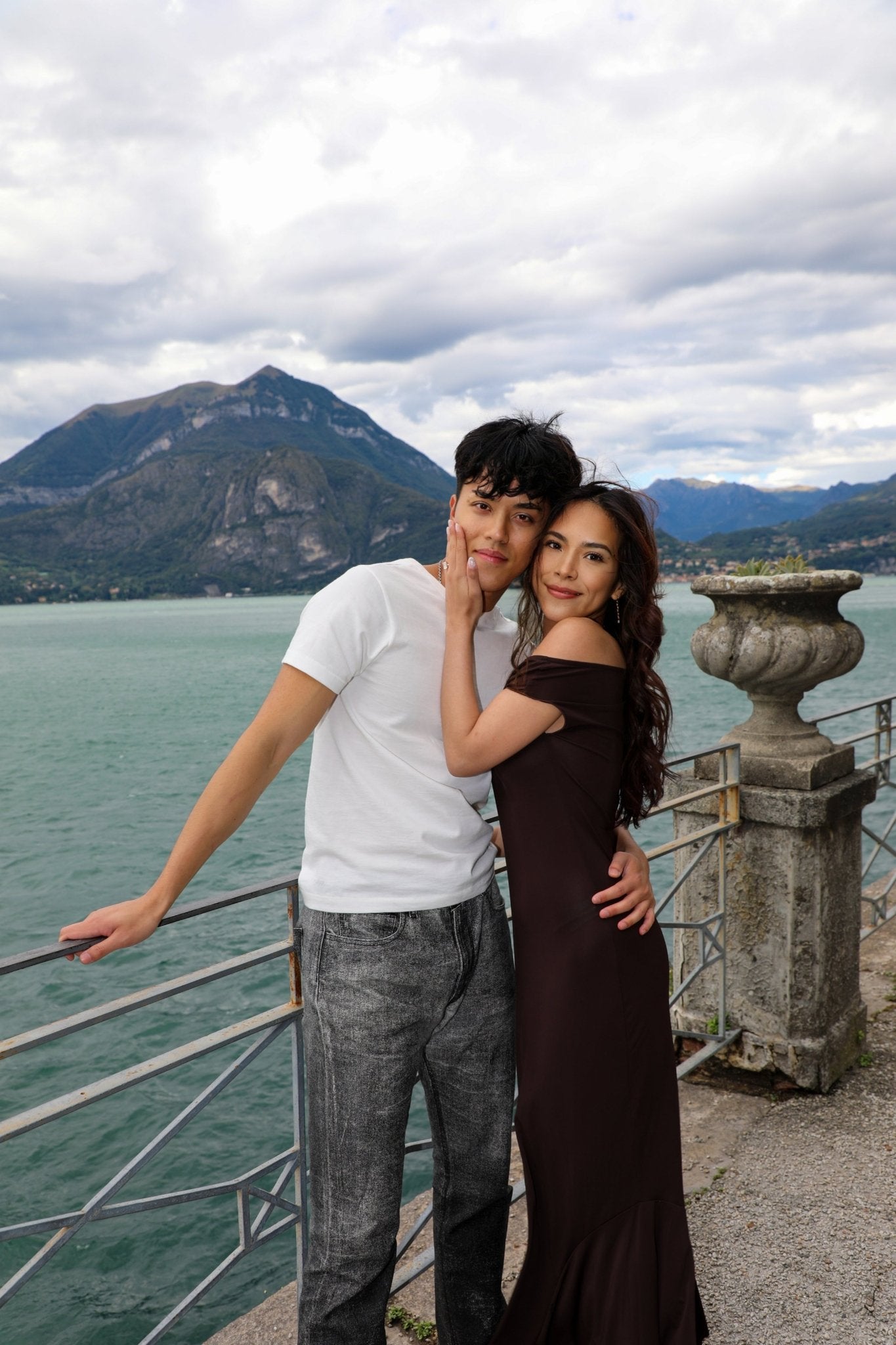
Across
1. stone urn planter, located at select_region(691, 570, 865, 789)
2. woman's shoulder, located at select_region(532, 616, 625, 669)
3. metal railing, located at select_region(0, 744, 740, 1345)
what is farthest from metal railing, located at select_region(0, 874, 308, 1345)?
stone urn planter, located at select_region(691, 570, 865, 789)

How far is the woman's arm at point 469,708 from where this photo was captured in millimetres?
1907

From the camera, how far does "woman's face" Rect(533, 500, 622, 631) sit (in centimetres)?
211

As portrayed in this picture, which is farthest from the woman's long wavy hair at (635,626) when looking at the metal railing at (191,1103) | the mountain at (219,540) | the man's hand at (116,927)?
the mountain at (219,540)

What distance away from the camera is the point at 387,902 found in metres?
1.89

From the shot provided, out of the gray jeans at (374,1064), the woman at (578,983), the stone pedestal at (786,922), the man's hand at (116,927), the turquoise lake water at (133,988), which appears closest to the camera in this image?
the man's hand at (116,927)

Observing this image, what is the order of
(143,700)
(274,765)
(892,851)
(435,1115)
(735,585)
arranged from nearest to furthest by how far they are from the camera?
(274,765)
(435,1115)
(735,585)
(892,851)
(143,700)

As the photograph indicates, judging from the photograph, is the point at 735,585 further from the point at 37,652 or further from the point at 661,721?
the point at 37,652

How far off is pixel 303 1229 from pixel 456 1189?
50cm

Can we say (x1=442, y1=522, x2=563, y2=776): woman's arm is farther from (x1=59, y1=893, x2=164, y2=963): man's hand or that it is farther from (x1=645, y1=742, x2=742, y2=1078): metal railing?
(x1=645, y1=742, x2=742, y2=1078): metal railing

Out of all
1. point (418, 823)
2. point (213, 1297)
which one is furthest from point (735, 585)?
point (213, 1297)

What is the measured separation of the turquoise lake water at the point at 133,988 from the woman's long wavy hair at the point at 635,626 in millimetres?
1817

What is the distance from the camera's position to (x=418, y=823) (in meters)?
1.94

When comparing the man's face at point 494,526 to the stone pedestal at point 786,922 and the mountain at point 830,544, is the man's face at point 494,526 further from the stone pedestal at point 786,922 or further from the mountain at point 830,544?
the mountain at point 830,544

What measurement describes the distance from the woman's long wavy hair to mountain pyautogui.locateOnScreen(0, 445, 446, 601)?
169m
